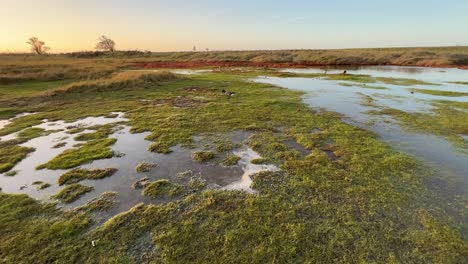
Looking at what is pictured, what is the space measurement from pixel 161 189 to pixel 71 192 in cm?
251

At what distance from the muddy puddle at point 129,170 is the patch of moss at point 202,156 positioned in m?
0.21

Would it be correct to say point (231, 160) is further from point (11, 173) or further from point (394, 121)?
point (394, 121)

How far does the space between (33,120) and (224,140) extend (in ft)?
36.9

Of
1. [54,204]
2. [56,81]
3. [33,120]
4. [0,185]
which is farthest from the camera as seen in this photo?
[56,81]

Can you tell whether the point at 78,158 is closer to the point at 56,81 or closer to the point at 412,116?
the point at 412,116

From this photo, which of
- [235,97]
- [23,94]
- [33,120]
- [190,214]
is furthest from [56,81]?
[190,214]

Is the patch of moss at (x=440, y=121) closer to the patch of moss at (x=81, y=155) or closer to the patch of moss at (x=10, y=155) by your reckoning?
the patch of moss at (x=81, y=155)

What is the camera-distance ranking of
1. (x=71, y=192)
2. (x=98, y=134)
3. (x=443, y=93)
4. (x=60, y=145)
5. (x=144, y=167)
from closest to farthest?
(x=71, y=192), (x=144, y=167), (x=60, y=145), (x=98, y=134), (x=443, y=93)

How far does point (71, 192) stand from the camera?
22.8 ft

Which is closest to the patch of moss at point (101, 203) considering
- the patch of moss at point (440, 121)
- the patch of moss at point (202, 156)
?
the patch of moss at point (202, 156)

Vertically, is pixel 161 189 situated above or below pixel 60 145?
below

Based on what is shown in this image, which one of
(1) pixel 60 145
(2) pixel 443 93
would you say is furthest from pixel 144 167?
(2) pixel 443 93

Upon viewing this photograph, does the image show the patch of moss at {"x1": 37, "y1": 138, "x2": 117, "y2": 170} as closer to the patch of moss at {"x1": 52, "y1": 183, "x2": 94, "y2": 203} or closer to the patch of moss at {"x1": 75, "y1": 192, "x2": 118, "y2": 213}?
the patch of moss at {"x1": 52, "y1": 183, "x2": 94, "y2": 203}

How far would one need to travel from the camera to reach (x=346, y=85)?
2655 centimetres
